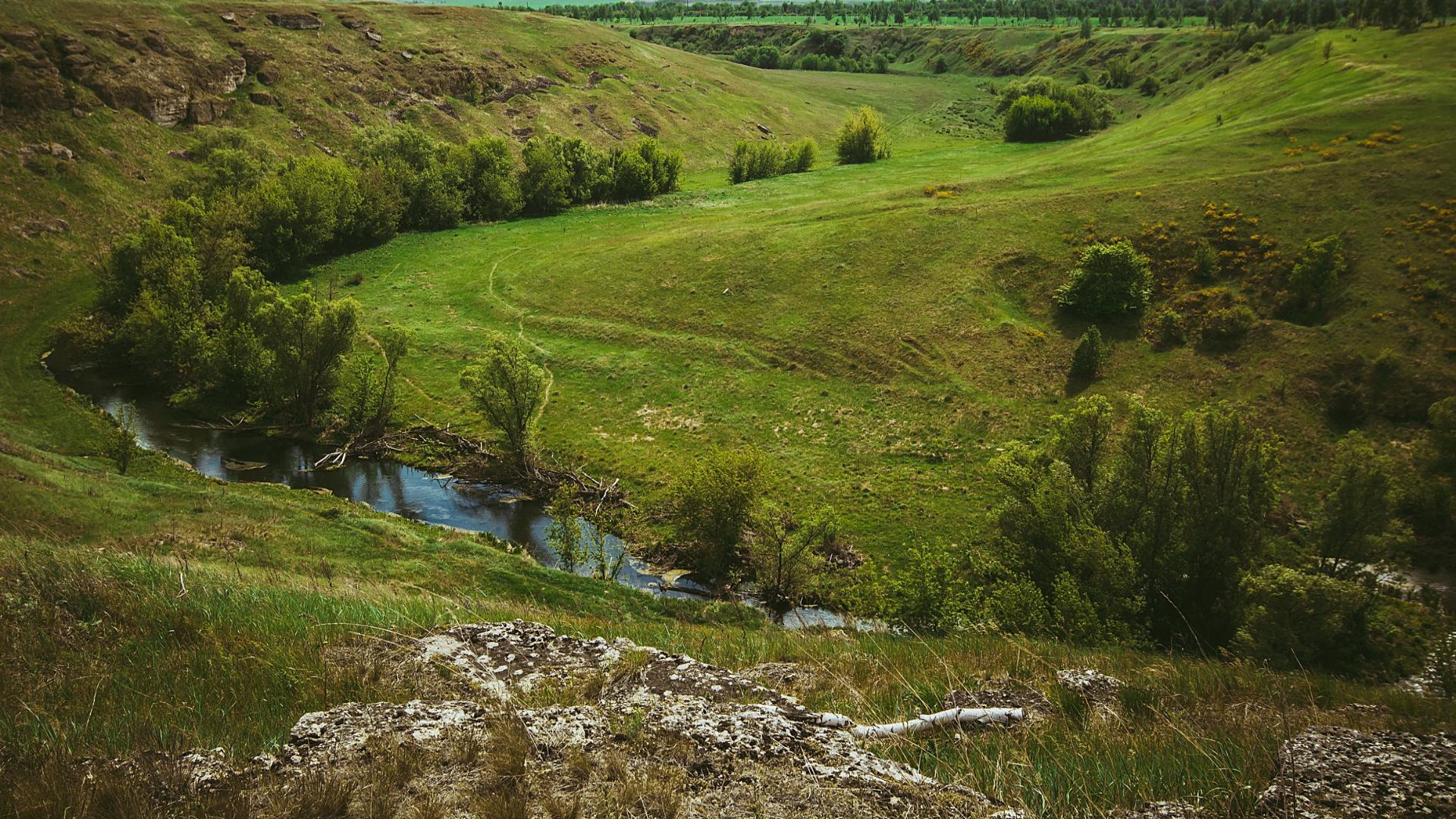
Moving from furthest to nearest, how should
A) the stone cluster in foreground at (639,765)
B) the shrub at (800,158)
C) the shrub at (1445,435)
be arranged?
the shrub at (800,158) → the shrub at (1445,435) → the stone cluster in foreground at (639,765)

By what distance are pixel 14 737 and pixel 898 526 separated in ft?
124

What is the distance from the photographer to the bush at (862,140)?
117463 millimetres

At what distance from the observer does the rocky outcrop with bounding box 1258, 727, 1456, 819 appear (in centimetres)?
592

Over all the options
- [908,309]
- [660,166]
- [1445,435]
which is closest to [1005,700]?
[1445,435]

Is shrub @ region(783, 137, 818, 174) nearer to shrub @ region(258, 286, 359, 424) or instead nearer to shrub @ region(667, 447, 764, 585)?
shrub @ region(258, 286, 359, 424)

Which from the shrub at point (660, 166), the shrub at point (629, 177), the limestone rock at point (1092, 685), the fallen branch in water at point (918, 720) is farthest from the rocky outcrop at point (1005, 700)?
the shrub at point (660, 166)

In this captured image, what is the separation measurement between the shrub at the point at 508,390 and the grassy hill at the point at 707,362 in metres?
4.44

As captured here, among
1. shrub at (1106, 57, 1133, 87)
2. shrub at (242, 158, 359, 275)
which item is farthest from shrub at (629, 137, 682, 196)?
shrub at (1106, 57, 1133, 87)

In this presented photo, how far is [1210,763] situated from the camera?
21.8 feet

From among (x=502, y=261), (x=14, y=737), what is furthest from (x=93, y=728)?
(x=502, y=261)

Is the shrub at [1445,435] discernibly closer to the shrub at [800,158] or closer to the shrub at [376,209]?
the shrub at [800,158]

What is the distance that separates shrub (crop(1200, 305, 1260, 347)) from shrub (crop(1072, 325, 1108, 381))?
7366 millimetres

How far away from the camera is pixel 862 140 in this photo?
117750 mm

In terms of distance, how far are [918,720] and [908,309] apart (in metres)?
54.0
